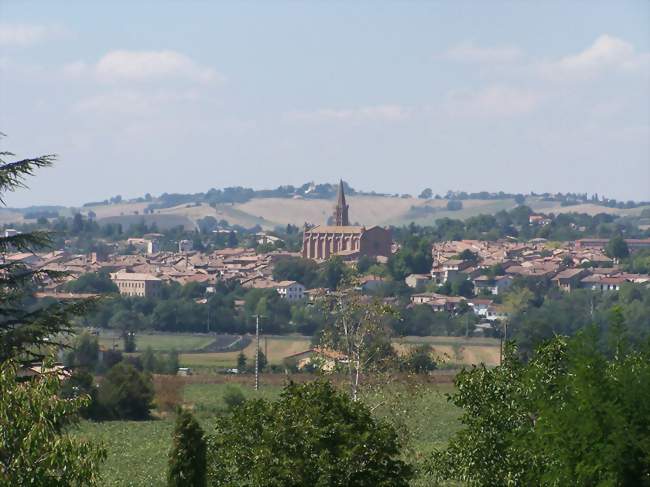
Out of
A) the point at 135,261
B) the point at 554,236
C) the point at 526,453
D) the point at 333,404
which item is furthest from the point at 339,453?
the point at 554,236

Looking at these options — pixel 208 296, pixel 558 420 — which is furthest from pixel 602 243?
pixel 558 420

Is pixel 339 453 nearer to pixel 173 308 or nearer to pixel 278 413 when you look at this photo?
pixel 278 413

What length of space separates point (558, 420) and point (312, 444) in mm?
2681

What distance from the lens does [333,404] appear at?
16406 mm

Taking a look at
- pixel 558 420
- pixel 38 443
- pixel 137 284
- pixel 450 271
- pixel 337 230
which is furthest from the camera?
pixel 337 230

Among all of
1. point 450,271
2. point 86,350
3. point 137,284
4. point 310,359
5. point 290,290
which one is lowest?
point 290,290

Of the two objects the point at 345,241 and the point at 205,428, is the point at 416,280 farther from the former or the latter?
the point at 205,428

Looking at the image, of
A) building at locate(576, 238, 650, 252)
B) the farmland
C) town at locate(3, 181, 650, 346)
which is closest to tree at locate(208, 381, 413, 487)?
the farmland

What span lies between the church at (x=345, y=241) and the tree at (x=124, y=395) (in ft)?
334

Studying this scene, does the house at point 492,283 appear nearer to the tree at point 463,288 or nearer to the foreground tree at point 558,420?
the tree at point 463,288

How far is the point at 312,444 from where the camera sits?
15930 mm

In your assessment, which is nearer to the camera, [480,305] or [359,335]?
[359,335]

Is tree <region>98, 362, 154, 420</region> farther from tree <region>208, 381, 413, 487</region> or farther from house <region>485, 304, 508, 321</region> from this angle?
house <region>485, 304, 508, 321</region>

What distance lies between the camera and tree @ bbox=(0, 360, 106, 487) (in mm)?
11828
